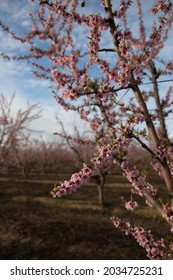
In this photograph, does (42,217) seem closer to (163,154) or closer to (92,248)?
(92,248)

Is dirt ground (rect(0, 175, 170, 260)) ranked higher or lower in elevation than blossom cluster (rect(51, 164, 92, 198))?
lower

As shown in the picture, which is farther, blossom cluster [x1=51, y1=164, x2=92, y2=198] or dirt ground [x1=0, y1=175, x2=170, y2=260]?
dirt ground [x1=0, y1=175, x2=170, y2=260]

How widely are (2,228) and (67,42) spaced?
7.13 meters

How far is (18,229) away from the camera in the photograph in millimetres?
11094

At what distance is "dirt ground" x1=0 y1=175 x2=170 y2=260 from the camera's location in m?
9.00

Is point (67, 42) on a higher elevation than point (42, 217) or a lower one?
higher

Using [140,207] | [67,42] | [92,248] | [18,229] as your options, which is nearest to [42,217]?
[18,229]

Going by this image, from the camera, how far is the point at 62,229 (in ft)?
36.6

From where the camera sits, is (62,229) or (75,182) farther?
(62,229)

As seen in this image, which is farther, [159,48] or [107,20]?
[159,48]

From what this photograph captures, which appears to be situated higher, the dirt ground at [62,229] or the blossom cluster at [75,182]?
the blossom cluster at [75,182]

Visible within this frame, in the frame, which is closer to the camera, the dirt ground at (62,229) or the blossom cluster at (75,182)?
the blossom cluster at (75,182)

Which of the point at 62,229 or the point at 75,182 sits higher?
the point at 75,182

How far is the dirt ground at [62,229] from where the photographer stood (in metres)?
9.00
